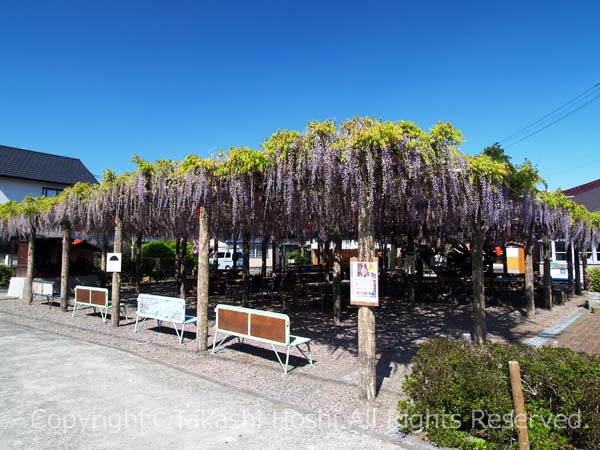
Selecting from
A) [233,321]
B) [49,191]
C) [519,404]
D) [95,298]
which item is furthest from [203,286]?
[49,191]

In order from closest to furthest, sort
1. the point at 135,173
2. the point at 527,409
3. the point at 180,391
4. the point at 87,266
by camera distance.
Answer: the point at 527,409 < the point at 180,391 < the point at 135,173 < the point at 87,266

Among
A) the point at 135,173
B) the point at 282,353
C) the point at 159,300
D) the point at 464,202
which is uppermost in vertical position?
the point at 135,173

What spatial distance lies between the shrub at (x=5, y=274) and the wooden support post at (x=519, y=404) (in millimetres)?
21439

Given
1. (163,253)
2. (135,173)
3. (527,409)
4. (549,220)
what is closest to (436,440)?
(527,409)

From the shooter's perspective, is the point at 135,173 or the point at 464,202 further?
the point at 135,173

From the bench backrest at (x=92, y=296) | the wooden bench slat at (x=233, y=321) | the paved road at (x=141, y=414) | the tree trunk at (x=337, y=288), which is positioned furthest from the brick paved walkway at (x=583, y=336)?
the bench backrest at (x=92, y=296)

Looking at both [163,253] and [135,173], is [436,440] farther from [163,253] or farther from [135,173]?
[163,253]

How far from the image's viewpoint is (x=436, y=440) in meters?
3.15

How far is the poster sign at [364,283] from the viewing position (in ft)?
13.8

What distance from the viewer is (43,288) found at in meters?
11.6

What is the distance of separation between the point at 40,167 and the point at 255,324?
92.5ft

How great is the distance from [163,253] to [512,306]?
784 inches

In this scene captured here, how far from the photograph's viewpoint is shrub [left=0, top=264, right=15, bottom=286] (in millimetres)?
17891

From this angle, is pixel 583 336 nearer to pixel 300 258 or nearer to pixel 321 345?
pixel 321 345
